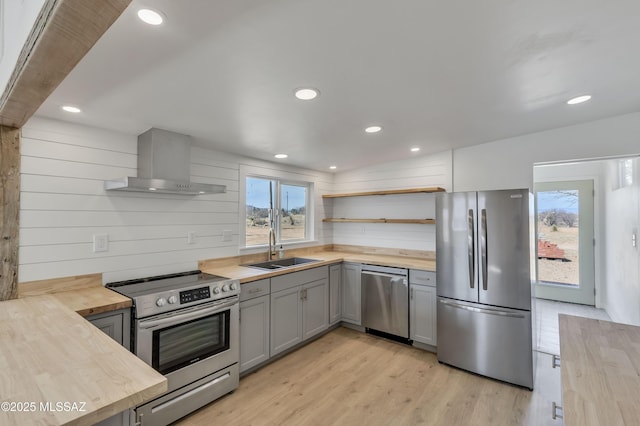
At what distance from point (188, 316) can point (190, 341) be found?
0.71 feet

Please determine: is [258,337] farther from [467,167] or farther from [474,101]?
[467,167]

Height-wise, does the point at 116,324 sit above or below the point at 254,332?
above

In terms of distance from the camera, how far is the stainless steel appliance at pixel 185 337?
201cm

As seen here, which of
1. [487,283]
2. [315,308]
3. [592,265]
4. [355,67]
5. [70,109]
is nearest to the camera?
[355,67]

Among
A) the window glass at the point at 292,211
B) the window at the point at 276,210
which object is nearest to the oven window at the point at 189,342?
the window at the point at 276,210

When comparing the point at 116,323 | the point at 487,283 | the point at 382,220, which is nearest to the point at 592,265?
the point at 487,283

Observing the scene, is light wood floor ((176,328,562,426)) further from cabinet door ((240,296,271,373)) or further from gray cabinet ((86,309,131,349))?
gray cabinet ((86,309,131,349))

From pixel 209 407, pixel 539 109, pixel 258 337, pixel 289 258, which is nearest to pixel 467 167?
pixel 539 109

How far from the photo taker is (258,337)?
2.83 m

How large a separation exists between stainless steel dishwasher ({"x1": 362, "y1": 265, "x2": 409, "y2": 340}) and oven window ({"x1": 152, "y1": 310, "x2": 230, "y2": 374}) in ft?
6.04

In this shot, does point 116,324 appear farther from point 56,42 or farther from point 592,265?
point 592,265

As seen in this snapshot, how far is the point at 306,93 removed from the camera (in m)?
1.93

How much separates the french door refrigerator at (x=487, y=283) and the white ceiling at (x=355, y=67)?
2.68 feet

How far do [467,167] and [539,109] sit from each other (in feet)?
3.96
